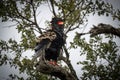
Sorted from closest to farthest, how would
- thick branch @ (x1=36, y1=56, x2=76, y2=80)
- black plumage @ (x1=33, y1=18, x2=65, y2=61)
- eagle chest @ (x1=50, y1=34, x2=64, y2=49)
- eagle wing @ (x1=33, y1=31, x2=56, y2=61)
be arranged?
thick branch @ (x1=36, y1=56, x2=76, y2=80)
eagle wing @ (x1=33, y1=31, x2=56, y2=61)
black plumage @ (x1=33, y1=18, x2=65, y2=61)
eagle chest @ (x1=50, y1=34, x2=64, y2=49)

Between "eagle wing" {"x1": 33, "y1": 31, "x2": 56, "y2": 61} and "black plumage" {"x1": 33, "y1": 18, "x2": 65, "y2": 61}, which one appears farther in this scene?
"black plumage" {"x1": 33, "y1": 18, "x2": 65, "y2": 61}

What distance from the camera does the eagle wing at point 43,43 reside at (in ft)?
21.1

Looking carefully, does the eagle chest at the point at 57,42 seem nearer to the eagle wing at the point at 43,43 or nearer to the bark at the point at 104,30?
the eagle wing at the point at 43,43

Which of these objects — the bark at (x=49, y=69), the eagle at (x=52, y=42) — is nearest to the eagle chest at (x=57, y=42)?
the eagle at (x=52, y=42)

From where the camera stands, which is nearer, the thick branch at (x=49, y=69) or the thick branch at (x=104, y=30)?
the thick branch at (x=49, y=69)

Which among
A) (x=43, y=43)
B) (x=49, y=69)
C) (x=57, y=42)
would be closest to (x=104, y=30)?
(x=57, y=42)

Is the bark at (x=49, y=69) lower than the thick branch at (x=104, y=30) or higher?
lower

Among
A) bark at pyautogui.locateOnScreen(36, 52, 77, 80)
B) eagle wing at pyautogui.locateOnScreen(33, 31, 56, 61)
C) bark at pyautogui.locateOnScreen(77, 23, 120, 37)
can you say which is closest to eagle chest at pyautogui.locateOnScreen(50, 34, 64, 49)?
eagle wing at pyautogui.locateOnScreen(33, 31, 56, 61)

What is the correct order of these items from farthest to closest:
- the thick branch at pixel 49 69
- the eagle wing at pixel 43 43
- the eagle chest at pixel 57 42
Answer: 1. the eagle chest at pixel 57 42
2. the eagle wing at pixel 43 43
3. the thick branch at pixel 49 69

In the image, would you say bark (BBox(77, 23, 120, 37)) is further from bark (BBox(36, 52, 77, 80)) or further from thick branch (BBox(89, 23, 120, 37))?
bark (BBox(36, 52, 77, 80))

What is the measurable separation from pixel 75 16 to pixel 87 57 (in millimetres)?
2261

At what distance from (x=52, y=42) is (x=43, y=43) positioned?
418mm

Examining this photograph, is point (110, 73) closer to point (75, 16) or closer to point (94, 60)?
point (94, 60)

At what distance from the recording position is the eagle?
664 cm
